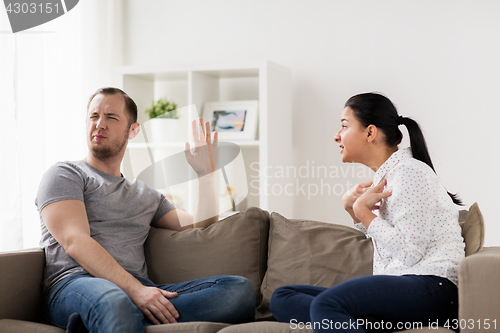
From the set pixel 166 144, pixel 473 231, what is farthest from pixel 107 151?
pixel 473 231

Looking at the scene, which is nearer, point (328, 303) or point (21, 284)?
point (328, 303)

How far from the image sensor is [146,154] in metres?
2.74

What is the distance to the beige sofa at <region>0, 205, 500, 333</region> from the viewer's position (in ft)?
5.43

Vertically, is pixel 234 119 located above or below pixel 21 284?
above

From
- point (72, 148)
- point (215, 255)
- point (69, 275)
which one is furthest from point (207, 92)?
point (69, 275)

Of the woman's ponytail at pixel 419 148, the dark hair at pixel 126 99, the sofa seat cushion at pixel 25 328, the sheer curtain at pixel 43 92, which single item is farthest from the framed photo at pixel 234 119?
the sofa seat cushion at pixel 25 328

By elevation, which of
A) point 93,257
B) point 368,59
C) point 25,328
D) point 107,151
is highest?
point 368,59

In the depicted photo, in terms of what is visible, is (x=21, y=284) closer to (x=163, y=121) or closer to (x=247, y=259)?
(x=247, y=259)

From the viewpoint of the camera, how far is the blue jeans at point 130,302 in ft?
5.01

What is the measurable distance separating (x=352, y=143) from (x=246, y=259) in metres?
0.59

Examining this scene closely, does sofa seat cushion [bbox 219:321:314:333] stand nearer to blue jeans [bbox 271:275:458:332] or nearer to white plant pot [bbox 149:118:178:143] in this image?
blue jeans [bbox 271:275:458:332]

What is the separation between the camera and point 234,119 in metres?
2.98

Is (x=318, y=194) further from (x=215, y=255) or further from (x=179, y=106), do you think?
(x=215, y=255)

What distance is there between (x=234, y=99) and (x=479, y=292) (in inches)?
84.9
